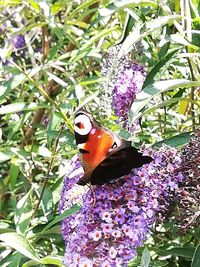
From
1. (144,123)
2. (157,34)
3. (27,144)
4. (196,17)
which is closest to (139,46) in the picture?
(157,34)

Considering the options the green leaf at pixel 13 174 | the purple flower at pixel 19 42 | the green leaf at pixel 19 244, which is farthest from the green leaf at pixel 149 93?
the purple flower at pixel 19 42

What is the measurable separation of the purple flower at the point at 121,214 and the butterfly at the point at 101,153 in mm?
23

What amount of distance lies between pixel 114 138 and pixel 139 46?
1.98 ft

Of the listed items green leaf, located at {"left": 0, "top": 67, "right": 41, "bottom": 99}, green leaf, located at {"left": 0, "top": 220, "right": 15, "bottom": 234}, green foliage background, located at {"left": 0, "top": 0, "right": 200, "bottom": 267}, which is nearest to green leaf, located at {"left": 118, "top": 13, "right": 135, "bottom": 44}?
green foliage background, located at {"left": 0, "top": 0, "right": 200, "bottom": 267}

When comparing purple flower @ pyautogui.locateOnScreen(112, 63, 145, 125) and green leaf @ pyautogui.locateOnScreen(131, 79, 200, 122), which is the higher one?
green leaf @ pyautogui.locateOnScreen(131, 79, 200, 122)

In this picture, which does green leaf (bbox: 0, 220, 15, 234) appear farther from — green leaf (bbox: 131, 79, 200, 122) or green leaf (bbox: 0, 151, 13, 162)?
green leaf (bbox: 131, 79, 200, 122)

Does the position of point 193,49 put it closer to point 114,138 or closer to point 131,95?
point 131,95

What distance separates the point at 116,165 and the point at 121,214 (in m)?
0.11

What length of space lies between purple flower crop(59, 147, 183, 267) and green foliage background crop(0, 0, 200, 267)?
0.09 metres

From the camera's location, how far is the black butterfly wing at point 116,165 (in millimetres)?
1396

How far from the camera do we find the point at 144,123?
2.22m

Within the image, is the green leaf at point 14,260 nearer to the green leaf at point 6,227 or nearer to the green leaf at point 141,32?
the green leaf at point 6,227

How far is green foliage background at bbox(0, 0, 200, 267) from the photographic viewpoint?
5.29 ft

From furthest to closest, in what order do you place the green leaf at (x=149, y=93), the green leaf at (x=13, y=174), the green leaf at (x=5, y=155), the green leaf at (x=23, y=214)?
the green leaf at (x=13, y=174)
the green leaf at (x=5, y=155)
the green leaf at (x=23, y=214)
the green leaf at (x=149, y=93)
